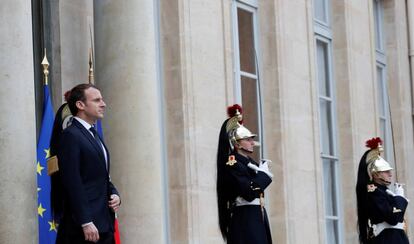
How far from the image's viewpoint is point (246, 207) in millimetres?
11656

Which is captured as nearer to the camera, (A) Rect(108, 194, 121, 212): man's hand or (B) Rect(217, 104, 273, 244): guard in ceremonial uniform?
(A) Rect(108, 194, 121, 212): man's hand

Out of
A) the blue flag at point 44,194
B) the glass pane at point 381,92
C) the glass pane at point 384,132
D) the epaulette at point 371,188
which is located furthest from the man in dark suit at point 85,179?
the glass pane at point 381,92

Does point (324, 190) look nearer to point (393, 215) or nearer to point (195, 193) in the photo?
point (393, 215)

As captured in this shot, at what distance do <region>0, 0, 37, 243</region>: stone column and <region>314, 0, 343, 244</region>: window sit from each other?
27.7 ft

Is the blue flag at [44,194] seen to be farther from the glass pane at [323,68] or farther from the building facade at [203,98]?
the glass pane at [323,68]

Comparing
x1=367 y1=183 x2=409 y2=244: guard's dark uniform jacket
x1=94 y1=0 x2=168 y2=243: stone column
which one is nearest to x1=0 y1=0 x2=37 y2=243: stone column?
x1=94 y1=0 x2=168 y2=243: stone column

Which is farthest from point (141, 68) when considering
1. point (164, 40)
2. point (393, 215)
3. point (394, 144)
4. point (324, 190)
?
point (394, 144)

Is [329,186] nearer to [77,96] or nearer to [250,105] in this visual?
[250,105]

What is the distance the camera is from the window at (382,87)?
66.2ft

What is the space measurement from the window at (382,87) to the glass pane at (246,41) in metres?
5.08

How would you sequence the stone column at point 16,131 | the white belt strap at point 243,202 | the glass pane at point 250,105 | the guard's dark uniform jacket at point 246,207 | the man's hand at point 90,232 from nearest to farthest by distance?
→ the man's hand at point 90,232, the stone column at point 16,131, the guard's dark uniform jacket at point 246,207, the white belt strap at point 243,202, the glass pane at point 250,105

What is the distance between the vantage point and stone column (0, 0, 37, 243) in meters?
9.25

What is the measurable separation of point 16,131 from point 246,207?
3.08 meters

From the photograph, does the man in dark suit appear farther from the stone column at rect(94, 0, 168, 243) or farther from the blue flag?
the stone column at rect(94, 0, 168, 243)
